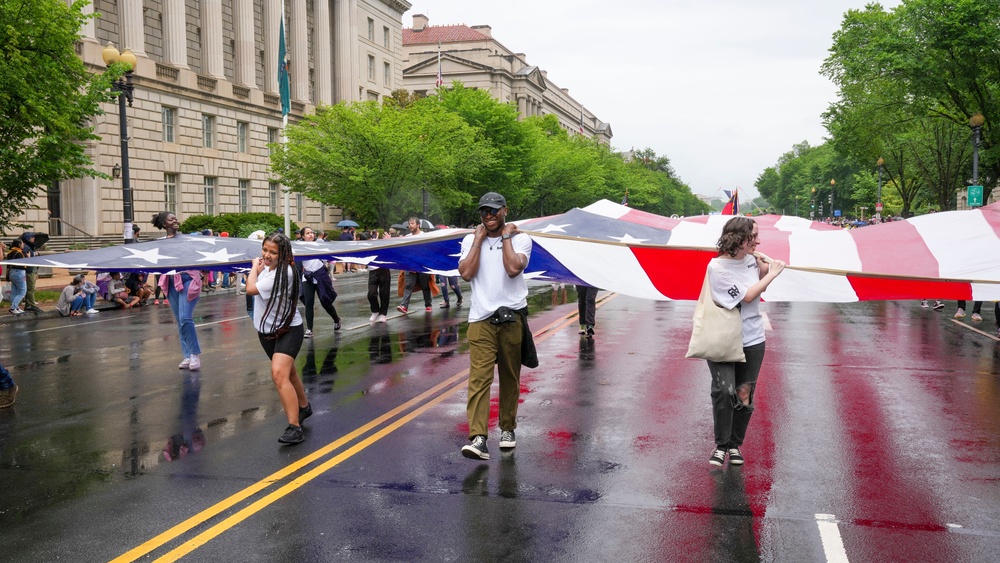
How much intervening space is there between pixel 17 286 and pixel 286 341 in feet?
52.6


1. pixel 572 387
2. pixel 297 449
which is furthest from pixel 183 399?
pixel 572 387

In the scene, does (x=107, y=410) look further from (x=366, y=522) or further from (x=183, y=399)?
(x=366, y=522)

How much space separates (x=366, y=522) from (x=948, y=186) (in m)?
51.7

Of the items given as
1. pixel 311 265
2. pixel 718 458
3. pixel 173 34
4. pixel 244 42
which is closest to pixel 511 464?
pixel 718 458

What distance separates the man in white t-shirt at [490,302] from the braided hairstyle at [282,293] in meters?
1.70

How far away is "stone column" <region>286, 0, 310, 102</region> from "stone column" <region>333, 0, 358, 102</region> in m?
5.51

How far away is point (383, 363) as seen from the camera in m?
11.8

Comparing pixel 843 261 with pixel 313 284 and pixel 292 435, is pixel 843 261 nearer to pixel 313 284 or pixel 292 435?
pixel 292 435

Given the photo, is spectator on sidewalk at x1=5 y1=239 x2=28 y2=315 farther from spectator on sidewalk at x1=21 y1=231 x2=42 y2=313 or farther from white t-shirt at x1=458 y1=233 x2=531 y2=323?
white t-shirt at x1=458 y1=233 x2=531 y2=323

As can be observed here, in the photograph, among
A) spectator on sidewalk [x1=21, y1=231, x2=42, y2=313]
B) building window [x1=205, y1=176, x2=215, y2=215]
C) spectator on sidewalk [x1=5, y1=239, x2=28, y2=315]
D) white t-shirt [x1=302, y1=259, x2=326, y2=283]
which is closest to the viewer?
A: white t-shirt [x1=302, y1=259, x2=326, y2=283]

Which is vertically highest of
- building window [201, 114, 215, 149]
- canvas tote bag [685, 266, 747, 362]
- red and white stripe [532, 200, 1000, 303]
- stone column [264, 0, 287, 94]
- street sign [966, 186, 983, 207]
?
stone column [264, 0, 287, 94]

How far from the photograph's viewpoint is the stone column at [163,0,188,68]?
44.4 metres

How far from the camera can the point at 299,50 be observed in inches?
2243

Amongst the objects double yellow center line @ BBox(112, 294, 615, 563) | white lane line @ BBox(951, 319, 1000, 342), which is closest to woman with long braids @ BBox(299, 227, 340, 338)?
double yellow center line @ BBox(112, 294, 615, 563)
